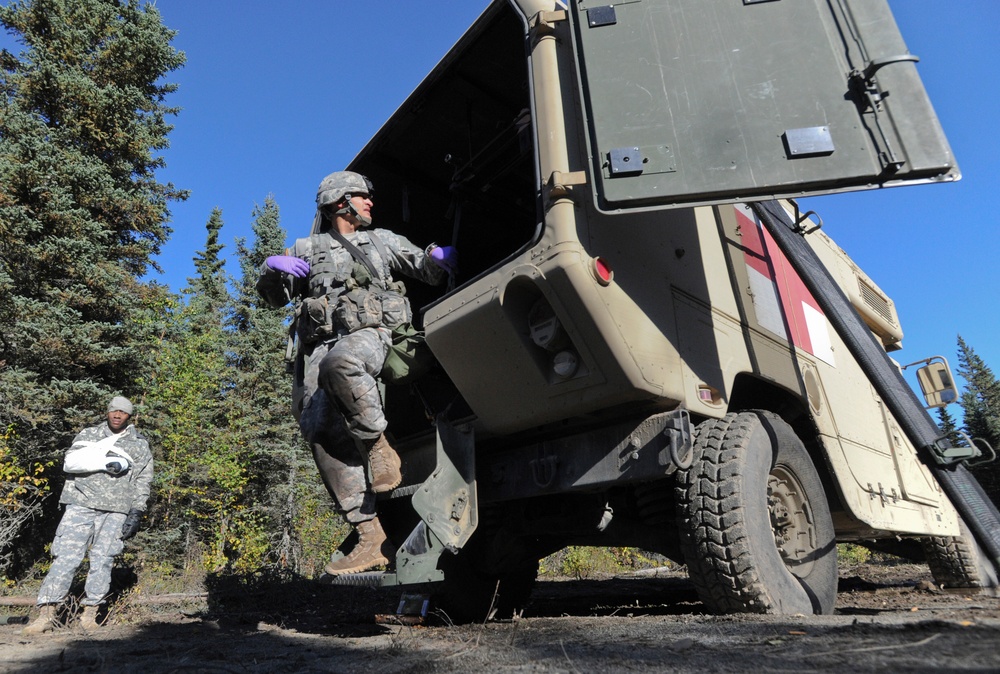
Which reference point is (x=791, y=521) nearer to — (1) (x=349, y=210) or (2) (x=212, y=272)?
(1) (x=349, y=210)

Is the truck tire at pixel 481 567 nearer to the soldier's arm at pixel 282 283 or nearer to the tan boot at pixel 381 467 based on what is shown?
the tan boot at pixel 381 467

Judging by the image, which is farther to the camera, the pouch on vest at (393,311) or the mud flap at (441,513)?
the pouch on vest at (393,311)

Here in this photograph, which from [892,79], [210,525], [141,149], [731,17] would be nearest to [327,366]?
[731,17]

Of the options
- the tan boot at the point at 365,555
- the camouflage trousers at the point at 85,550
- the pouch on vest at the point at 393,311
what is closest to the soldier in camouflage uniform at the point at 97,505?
the camouflage trousers at the point at 85,550

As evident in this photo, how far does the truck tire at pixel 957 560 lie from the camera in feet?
17.8

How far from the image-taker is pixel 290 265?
377 cm

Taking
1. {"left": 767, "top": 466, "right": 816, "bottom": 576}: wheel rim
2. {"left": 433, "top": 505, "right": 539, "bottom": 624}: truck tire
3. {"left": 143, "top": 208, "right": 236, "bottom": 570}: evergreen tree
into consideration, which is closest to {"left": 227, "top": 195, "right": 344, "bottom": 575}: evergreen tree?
{"left": 143, "top": 208, "right": 236, "bottom": 570}: evergreen tree

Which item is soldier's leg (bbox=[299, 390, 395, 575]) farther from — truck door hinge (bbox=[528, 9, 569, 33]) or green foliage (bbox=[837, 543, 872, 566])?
green foliage (bbox=[837, 543, 872, 566])

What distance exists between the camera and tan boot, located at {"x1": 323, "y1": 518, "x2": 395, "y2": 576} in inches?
120

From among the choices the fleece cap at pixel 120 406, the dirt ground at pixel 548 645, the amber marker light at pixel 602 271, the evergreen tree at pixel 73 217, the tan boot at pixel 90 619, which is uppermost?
the evergreen tree at pixel 73 217

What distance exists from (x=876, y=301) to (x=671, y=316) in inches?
176

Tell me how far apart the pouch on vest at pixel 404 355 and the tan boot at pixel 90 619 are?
2.79m

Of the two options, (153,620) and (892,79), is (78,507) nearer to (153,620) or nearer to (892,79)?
(153,620)

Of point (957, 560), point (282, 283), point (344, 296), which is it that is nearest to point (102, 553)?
point (282, 283)
